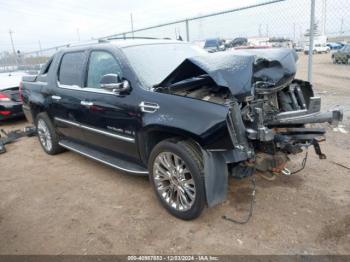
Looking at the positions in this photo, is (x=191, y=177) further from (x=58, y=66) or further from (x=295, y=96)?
(x=58, y=66)

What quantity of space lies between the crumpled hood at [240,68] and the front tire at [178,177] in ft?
2.27

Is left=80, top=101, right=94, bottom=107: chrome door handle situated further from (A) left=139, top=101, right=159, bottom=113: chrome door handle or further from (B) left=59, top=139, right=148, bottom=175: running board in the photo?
(A) left=139, top=101, right=159, bottom=113: chrome door handle

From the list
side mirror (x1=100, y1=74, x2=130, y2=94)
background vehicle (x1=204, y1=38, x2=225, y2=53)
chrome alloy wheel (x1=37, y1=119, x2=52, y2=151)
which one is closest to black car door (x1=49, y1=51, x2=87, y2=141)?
chrome alloy wheel (x1=37, y1=119, x2=52, y2=151)

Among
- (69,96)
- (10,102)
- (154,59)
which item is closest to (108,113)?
(154,59)

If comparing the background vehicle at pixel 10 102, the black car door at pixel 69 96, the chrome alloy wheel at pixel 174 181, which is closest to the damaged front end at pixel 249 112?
the chrome alloy wheel at pixel 174 181

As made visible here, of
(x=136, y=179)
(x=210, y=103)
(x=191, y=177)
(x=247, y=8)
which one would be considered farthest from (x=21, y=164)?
(x=247, y=8)

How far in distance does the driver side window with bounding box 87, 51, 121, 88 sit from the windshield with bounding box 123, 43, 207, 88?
0.71 ft

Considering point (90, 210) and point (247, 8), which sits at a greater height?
point (247, 8)

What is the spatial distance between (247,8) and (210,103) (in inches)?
187

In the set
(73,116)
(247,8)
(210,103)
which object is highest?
(247,8)

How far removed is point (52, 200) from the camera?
396 cm

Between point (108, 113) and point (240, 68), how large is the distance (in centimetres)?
169

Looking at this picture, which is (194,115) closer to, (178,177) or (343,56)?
(178,177)

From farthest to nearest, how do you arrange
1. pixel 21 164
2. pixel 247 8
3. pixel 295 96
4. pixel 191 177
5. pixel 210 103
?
pixel 247 8
pixel 21 164
pixel 295 96
pixel 191 177
pixel 210 103
